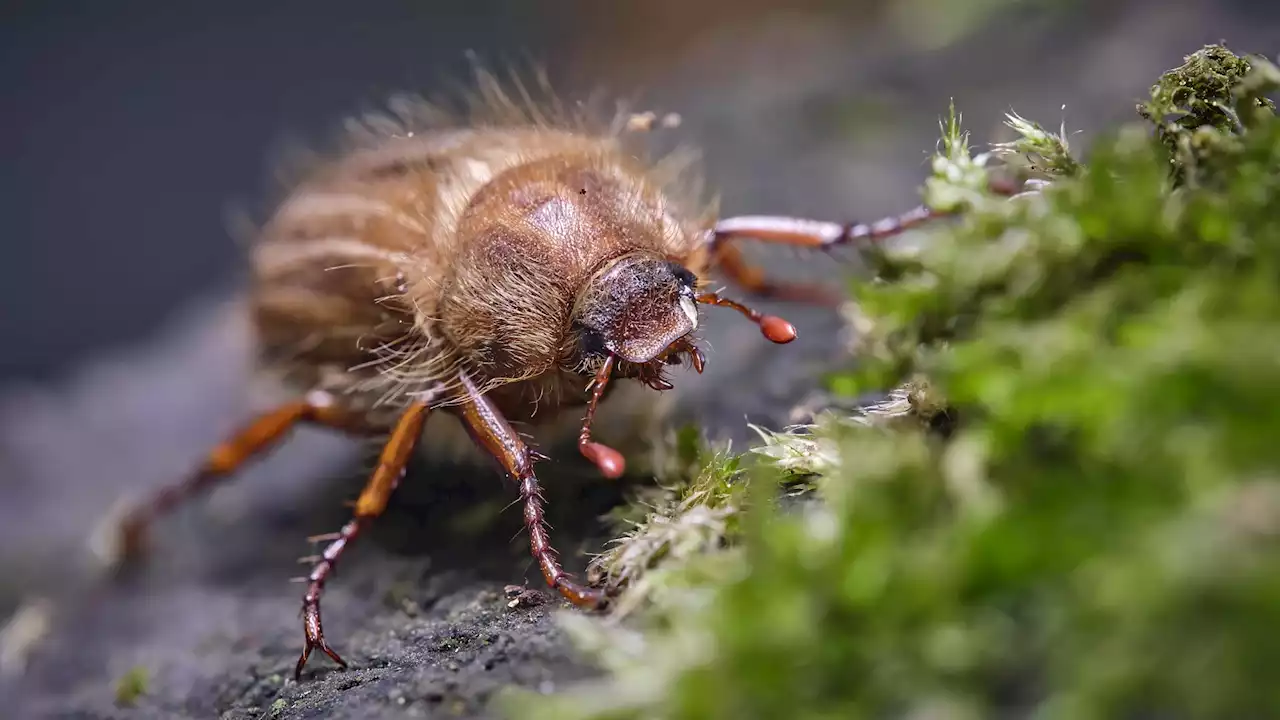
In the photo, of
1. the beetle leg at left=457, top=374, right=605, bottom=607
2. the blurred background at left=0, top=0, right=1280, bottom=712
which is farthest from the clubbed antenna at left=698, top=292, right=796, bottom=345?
the beetle leg at left=457, top=374, right=605, bottom=607

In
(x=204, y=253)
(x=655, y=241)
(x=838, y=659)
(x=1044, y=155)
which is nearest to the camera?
(x=838, y=659)

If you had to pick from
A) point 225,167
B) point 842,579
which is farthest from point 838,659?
point 225,167

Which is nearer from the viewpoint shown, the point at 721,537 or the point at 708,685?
the point at 708,685

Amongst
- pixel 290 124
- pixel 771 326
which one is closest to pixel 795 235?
pixel 771 326

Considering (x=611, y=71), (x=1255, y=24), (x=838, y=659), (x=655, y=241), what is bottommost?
Result: (x=838, y=659)

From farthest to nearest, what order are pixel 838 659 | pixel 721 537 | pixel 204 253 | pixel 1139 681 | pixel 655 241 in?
pixel 204 253, pixel 655 241, pixel 721 537, pixel 838 659, pixel 1139 681

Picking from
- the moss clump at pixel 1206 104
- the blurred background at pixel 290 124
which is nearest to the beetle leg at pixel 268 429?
the blurred background at pixel 290 124

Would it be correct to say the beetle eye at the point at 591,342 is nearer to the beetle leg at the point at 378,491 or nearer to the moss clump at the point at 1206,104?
the beetle leg at the point at 378,491

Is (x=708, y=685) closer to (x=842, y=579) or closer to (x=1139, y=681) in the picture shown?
(x=842, y=579)
